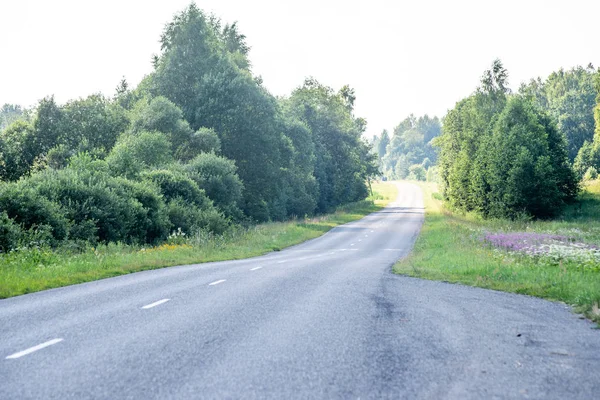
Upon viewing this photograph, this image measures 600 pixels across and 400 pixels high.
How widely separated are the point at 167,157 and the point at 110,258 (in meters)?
23.7

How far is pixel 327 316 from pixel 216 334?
2.27m

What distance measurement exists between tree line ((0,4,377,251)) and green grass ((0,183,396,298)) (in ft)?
5.20

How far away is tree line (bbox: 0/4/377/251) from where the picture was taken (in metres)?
24.7

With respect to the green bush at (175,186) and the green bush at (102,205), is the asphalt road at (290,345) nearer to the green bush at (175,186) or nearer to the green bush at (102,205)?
the green bush at (102,205)

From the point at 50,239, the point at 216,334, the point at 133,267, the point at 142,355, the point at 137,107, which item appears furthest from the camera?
the point at 137,107

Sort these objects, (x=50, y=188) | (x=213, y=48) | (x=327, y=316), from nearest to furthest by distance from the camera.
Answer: (x=327, y=316) < (x=50, y=188) < (x=213, y=48)

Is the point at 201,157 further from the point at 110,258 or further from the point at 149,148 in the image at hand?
the point at 110,258

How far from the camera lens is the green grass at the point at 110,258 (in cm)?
1421

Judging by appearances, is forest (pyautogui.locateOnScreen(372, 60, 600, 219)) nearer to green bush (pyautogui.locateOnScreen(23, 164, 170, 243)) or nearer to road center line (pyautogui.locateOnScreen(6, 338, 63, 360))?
green bush (pyautogui.locateOnScreen(23, 164, 170, 243))

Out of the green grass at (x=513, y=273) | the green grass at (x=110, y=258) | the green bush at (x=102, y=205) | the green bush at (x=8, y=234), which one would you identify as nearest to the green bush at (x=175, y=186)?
the green grass at (x=110, y=258)

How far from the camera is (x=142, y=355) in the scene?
6668 millimetres

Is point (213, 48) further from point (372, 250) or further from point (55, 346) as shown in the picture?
point (55, 346)

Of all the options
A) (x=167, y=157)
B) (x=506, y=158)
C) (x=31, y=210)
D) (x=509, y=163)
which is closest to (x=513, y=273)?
(x=31, y=210)

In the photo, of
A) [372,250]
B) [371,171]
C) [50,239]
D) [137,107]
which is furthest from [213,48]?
[371,171]
